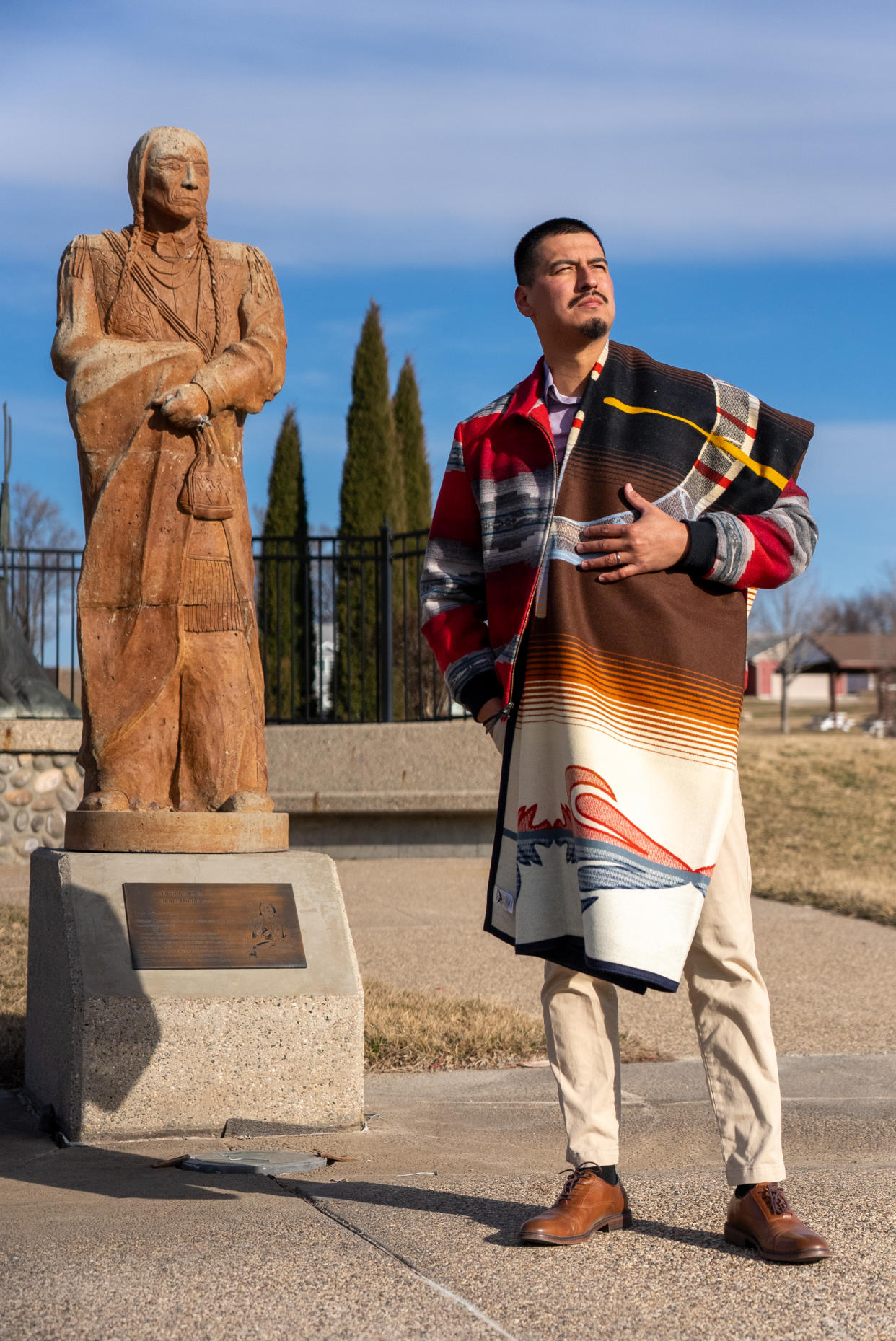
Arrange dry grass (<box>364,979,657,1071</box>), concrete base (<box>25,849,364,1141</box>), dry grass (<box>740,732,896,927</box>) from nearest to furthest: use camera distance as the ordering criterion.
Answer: concrete base (<box>25,849,364,1141</box>) < dry grass (<box>364,979,657,1071</box>) < dry grass (<box>740,732,896,927</box>)

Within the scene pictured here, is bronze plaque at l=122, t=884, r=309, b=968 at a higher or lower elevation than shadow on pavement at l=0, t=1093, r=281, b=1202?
higher

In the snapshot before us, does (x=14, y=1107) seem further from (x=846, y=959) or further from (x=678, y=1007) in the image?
(x=846, y=959)

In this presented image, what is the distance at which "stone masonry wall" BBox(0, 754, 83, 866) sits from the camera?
35.3 ft

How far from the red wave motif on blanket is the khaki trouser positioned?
134mm

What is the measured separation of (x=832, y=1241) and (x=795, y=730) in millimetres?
43096

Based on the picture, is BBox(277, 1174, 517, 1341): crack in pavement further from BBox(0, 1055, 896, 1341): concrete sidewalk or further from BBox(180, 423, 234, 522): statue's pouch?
BBox(180, 423, 234, 522): statue's pouch

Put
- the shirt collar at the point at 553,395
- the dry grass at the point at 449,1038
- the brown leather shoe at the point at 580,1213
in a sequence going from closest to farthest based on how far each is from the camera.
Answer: the brown leather shoe at the point at 580,1213, the shirt collar at the point at 553,395, the dry grass at the point at 449,1038

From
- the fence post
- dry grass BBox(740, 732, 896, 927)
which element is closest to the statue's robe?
dry grass BBox(740, 732, 896, 927)

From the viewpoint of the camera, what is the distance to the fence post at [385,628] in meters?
11.8

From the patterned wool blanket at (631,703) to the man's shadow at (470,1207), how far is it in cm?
57

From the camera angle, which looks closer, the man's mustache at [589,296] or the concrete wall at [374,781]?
the man's mustache at [589,296]

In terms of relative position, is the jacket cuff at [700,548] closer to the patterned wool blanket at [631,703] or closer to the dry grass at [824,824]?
the patterned wool blanket at [631,703]

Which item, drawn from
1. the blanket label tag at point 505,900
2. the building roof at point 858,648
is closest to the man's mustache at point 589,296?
the blanket label tag at point 505,900

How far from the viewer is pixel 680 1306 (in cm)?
235
